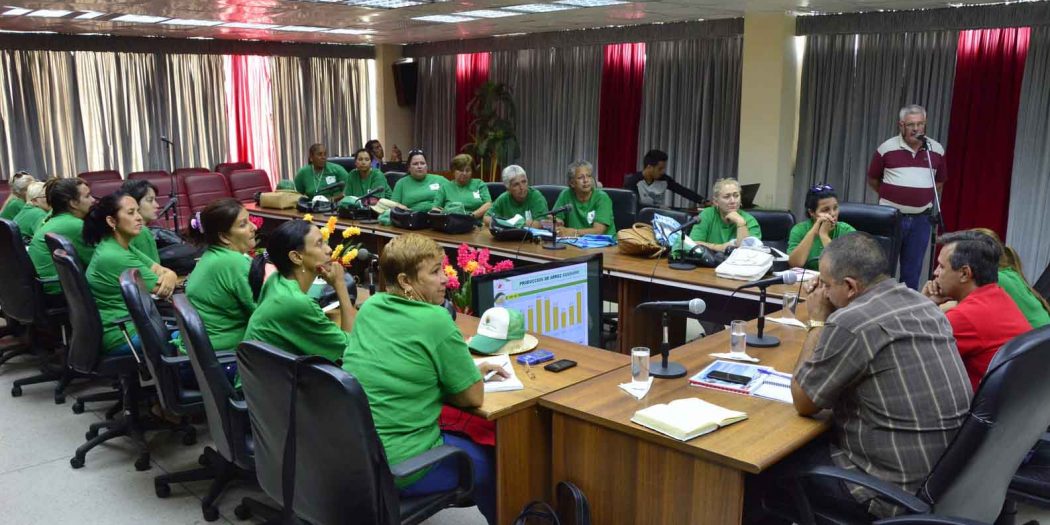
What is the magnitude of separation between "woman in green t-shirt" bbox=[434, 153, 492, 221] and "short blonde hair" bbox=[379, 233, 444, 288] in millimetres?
3955

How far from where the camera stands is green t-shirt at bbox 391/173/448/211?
6488 mm

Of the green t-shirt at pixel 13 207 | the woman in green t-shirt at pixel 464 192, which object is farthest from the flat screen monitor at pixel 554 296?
the green t-shirt at pixel 13 207

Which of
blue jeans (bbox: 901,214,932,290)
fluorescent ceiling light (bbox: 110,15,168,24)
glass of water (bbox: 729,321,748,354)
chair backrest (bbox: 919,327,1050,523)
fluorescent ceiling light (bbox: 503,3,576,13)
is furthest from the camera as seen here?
fluorescent ceiling light (bbox: 110,15,168,24)

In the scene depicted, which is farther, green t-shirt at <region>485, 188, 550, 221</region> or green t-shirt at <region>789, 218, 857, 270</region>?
green t-shirt at <region>485, 188, 550, 221</region>

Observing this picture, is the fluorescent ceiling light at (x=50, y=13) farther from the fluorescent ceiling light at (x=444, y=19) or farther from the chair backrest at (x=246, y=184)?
the fluorescent ceiling light at (x=444, y=19)

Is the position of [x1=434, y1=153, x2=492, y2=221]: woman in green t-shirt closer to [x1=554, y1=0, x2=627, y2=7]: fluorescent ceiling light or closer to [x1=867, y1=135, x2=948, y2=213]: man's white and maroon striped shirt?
[x1=554, y1=0, x2=627, y2=7]: fluorescent ceiling light

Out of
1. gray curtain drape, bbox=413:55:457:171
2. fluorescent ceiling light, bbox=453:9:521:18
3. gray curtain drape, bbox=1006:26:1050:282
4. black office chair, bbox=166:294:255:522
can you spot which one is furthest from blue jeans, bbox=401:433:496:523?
gray curtain drape, bbox=413:55:457:171

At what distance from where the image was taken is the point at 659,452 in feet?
7.02

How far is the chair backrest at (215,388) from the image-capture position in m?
2.54

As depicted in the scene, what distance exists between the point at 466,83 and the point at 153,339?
8.66 m

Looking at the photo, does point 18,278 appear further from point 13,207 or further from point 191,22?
point 191,22

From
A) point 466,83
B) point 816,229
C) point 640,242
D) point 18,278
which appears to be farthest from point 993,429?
point 466,83

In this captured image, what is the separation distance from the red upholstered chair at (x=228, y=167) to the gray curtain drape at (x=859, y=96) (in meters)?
6.64

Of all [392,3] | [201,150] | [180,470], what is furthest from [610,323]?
[201,150]
